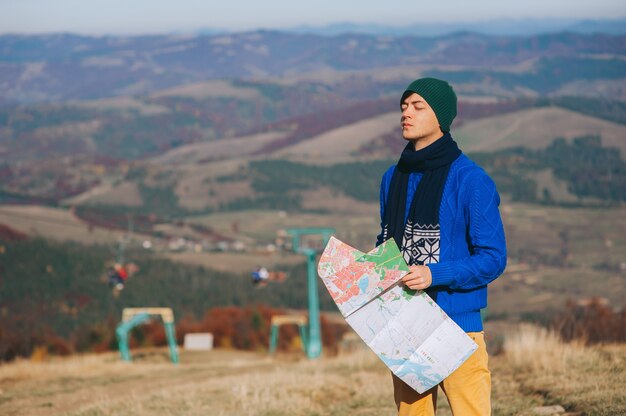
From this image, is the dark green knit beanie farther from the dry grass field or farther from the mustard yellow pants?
the dry grass field

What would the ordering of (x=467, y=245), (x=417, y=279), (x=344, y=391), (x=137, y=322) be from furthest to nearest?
(x=137, y=322) < (x=344, y=391) < (x=467, y=245) < (x=417, y=279)

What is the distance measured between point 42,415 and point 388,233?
23.0 ft

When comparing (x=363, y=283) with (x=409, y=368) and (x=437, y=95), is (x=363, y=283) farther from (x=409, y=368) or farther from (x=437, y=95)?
(x=437, y=95)

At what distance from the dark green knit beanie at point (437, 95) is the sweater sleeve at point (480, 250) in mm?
435

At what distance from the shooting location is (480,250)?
19.3 feet

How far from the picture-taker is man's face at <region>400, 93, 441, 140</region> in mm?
6109

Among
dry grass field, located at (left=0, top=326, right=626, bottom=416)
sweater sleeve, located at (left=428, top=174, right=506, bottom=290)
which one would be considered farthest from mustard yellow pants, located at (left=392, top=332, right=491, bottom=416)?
dry grass field, located at (left=0, top=326, right=626, bottom=416)

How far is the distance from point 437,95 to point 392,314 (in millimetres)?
1269

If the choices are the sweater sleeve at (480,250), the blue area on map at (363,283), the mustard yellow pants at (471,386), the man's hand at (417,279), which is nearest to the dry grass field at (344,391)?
the mustard yellow pants at (471,386)

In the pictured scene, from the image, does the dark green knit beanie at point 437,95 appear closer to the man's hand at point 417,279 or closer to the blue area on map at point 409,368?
the man's hand at point 417,279

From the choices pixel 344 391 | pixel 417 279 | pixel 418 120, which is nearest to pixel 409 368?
pixel 417 279

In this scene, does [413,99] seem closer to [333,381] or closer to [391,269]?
[391,269]

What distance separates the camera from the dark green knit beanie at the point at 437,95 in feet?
20.0

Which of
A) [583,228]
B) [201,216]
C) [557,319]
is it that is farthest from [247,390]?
[201,216]
